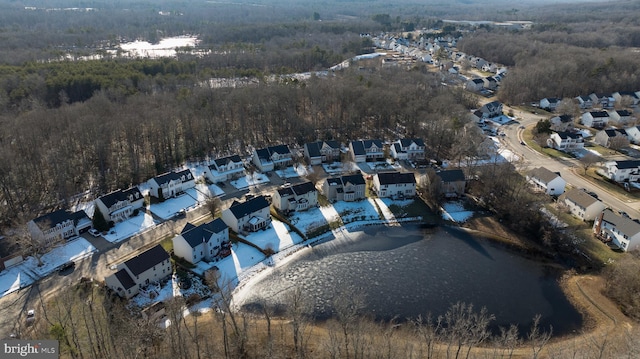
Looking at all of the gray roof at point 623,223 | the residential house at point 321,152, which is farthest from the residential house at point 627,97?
the residential house at point 321,152

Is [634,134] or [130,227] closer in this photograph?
[130,227]

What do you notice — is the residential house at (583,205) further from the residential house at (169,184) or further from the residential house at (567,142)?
the residential house at (169,184)

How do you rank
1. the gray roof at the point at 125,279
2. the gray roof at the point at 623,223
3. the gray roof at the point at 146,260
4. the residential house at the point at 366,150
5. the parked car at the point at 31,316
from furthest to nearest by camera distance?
the residential house at the point at 366,150
the gray roof at the point at 623,223
the gray roof at the point at 146,260
the gray roof at the point at 125,279
the parked car at the point at 31,316

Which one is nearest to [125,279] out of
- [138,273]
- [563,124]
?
[138,273]

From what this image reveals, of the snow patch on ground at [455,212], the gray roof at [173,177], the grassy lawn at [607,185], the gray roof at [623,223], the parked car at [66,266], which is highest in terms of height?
the gray roof at [173,177]

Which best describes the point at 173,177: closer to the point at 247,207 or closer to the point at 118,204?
the point at 118,204

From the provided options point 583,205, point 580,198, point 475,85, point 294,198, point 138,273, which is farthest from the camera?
point 475,85

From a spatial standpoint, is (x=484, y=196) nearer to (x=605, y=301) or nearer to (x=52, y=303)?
(x=605, y=301)
